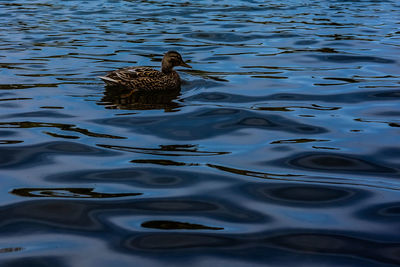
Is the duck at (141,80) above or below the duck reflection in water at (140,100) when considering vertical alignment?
above

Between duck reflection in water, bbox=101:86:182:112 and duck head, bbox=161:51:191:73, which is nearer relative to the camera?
duck reflection in water, bbox=101:86:182:112

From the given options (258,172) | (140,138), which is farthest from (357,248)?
(140,138)

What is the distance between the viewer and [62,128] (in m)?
7.50

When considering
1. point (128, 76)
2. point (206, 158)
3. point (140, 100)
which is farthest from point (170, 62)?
point (206, 158)

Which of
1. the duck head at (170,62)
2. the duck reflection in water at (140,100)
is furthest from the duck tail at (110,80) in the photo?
the duck head at (170,62)

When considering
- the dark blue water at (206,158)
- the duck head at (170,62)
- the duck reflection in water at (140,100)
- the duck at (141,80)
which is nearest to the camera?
the dark blue water at (206,158)

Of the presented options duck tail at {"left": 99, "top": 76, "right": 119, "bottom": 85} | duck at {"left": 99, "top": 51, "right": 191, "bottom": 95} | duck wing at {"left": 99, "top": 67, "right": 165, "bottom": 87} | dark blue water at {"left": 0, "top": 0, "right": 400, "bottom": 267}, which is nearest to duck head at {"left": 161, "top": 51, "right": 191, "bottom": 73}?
duck at {"left": 99, "top": 51, "right": 191, "bottom": 95}

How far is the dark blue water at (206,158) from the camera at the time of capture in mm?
4434

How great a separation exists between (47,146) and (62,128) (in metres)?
0.77

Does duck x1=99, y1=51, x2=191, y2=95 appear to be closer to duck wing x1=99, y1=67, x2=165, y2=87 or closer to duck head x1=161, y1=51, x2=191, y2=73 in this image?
duck wing x1=99, y1=67, x2=165, y2=87

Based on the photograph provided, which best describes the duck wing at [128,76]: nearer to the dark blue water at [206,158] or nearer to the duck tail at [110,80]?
the duck tail at [110,80]

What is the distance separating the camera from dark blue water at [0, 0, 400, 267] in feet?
14.5

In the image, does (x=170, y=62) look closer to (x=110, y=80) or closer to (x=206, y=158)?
(x=110, y=80)

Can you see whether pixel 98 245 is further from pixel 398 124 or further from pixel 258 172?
pixel 398 124
